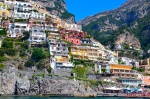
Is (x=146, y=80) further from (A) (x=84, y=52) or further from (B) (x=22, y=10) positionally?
(B) (x=22, y=10)

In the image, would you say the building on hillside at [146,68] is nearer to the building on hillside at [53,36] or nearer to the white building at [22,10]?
the building on hillside at [53,36]

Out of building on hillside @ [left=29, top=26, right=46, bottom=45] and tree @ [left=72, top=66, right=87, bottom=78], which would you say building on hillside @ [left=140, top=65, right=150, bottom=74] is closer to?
tree @ [left=72, top=66, right=87, bottom=78]

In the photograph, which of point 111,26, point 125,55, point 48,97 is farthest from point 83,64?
point 111,26

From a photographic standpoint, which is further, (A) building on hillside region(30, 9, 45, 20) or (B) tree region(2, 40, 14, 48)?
(A) building on hillside region(30, 9, 45, 20)

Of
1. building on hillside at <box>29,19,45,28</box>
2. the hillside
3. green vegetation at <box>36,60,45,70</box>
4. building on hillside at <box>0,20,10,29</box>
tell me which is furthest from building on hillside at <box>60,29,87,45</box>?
the hillside

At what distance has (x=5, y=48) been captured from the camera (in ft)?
249

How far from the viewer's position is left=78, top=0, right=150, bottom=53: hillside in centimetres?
12738

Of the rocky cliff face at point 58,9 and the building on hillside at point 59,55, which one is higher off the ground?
the rocky cliff face at point 58,9

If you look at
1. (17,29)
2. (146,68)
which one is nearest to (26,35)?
(17,29)

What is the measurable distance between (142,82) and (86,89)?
60.2 ft

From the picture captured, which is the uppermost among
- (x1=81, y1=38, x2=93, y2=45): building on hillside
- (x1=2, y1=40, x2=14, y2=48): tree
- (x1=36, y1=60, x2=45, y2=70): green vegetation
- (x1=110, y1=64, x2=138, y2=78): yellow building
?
(x1=81, y1=38, x2=93, y2=45): building on hillside

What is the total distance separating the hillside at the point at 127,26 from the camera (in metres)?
127

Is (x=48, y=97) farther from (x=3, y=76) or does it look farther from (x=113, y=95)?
(x=113, y=95)

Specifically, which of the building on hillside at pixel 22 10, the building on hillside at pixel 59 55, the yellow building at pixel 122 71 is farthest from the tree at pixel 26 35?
the yellow building at pixel 122 71
